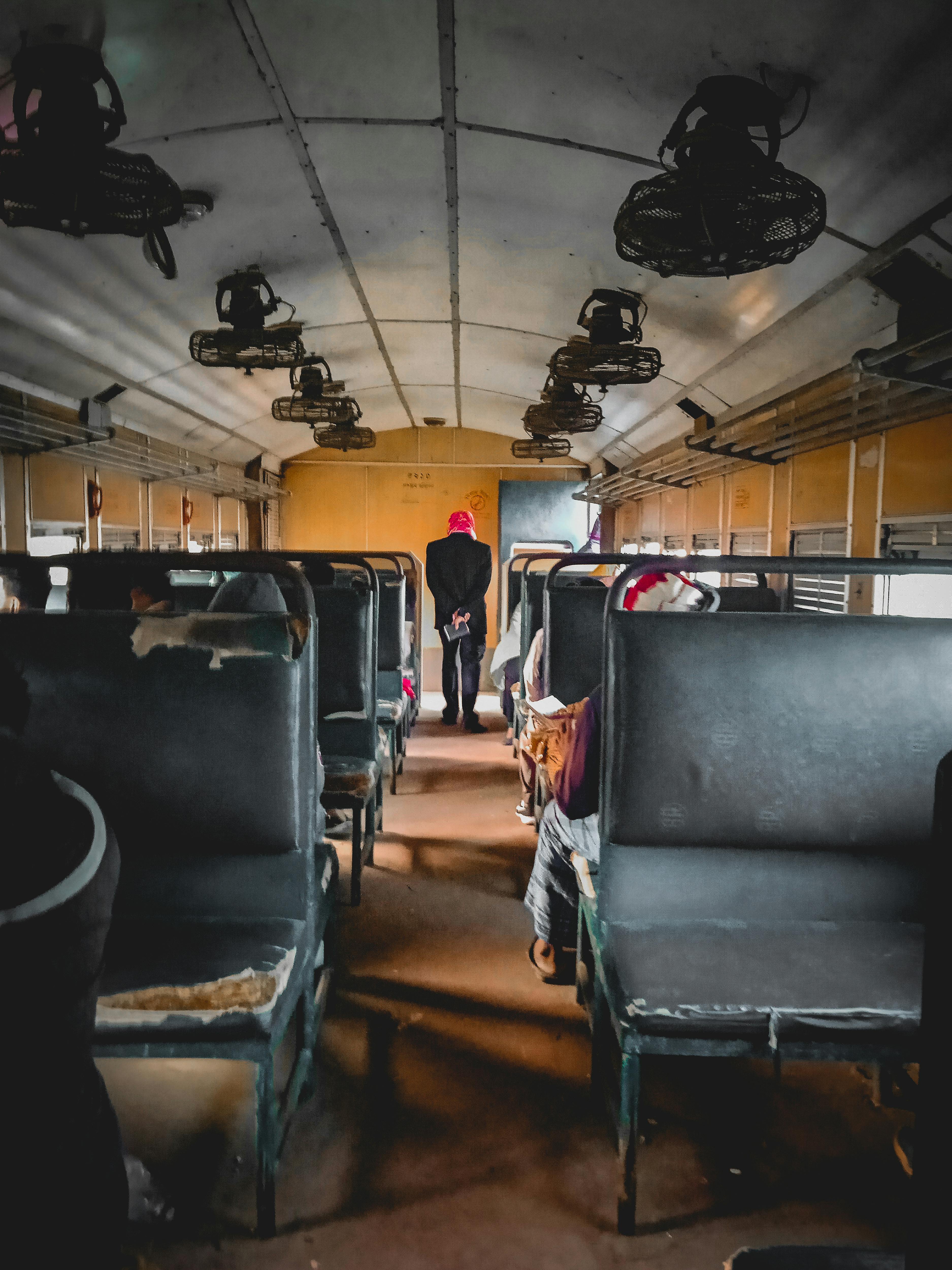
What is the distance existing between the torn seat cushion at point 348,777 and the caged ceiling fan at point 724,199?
250 centimetres

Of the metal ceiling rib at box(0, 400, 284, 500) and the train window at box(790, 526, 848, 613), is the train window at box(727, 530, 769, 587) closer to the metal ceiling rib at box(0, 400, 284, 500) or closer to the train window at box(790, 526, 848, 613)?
the train window at box(790, 526, 848, 613)

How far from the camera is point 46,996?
1.18 metres

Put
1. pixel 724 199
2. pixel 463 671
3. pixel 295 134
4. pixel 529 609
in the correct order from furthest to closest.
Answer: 1. pixel 463 671
2. pixel 529 609
3. pixel 295 134
4. pixel 724 199

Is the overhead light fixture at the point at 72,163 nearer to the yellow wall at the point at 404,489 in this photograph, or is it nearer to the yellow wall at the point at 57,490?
the yellow wall at the point at 57,490

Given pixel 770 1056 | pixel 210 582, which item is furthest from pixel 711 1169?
pixel 210 582

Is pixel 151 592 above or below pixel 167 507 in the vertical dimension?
below

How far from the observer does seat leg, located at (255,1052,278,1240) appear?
1854mm

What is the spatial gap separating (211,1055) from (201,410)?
7.38 metres

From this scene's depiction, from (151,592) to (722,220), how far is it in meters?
3.22

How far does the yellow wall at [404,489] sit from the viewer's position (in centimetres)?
1196

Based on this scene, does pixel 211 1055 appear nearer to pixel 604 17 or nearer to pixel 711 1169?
pixel 711 1169

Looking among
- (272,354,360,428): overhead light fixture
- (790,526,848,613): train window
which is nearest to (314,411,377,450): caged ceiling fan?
(272,354,360,428): overhead light fixture

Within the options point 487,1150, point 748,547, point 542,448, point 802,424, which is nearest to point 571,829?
point 487,1150

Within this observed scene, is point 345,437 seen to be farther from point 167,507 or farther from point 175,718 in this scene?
point 175,718
